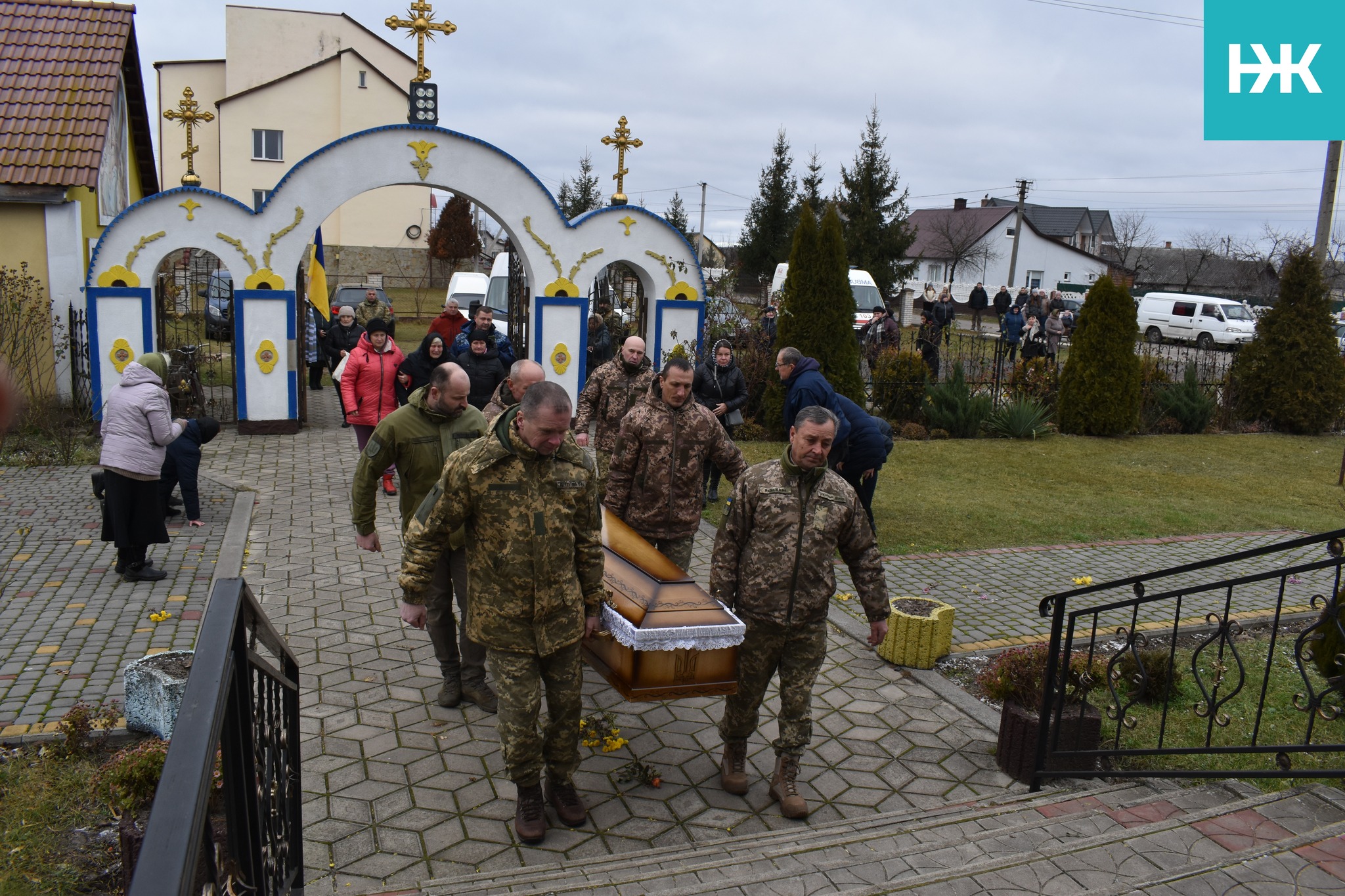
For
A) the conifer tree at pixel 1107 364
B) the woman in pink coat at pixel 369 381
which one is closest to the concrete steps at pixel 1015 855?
the woman in pink coat at pixel 369 381

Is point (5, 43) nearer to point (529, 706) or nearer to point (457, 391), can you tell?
point (457, 391)

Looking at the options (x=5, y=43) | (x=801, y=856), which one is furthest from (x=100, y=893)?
(x=5, y=43)

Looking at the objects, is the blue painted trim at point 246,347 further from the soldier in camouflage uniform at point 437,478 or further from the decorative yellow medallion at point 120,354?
the soldier in camouflage uniform at point 437,478

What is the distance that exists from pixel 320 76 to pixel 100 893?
38.2 metres

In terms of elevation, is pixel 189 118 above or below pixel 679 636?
above

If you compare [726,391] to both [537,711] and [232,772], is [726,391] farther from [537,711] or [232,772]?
[232,772]

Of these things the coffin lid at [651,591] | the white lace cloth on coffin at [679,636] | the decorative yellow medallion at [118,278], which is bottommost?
the white lace cloth on coffin at [679,636]

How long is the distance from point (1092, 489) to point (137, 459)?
10.7 metres

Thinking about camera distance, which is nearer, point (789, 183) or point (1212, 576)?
point (1212, 576)

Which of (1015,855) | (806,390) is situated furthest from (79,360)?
(1015,855)

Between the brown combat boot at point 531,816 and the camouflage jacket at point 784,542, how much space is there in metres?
1.21

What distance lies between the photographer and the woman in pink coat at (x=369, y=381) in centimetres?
993

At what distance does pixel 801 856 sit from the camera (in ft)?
13.5

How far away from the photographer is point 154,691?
16.6 ft
